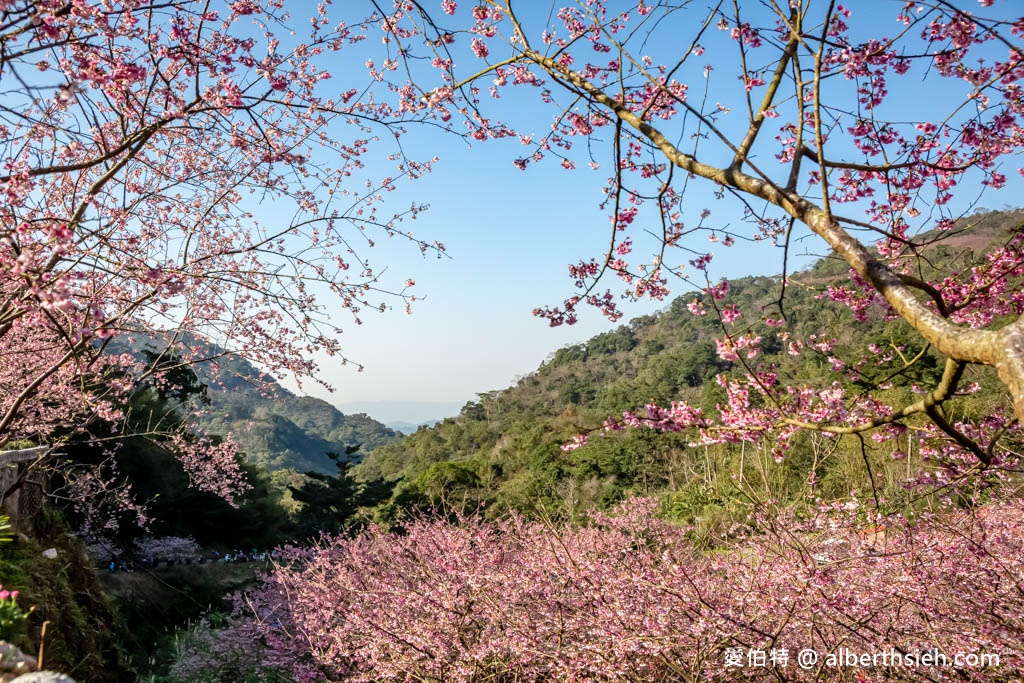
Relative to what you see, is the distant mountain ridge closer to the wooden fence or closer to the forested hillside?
the forested hillside

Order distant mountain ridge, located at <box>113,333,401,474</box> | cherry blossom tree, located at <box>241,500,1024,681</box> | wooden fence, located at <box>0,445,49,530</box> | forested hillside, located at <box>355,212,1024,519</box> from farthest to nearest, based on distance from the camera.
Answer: distant mountain ridge, located at <box>113,333,401,474</box>
wooden fence, located at <box>0,445,49,530</box>
forested hillside, located at <box>355,212,1024,519</box>
cherry blossom tree, located at <box>241,500,1024,681</box>

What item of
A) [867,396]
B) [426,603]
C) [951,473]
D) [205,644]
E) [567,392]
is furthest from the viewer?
[567,392]

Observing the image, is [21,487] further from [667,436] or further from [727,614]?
[667,436]

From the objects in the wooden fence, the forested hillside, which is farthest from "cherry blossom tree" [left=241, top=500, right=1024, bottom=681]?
the wooden fence

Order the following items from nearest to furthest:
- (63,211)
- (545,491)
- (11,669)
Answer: (11,669)
(63,211)
(545,491)

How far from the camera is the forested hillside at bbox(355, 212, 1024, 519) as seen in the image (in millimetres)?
4727

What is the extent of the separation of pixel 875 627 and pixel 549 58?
327 cm

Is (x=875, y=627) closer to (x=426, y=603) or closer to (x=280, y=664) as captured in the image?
(x=426, y=603)

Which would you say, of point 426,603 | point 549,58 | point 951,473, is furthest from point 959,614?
point 549,58

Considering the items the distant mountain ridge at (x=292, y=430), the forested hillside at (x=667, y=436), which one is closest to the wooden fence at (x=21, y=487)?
the forested hillside at (x=667, y=436)

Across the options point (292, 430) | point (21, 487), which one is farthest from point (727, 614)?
point (292, 430)

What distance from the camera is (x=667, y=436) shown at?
16359 mm

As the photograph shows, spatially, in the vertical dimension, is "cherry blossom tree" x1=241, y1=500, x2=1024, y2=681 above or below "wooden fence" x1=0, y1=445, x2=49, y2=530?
below

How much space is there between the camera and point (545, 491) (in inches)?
599
